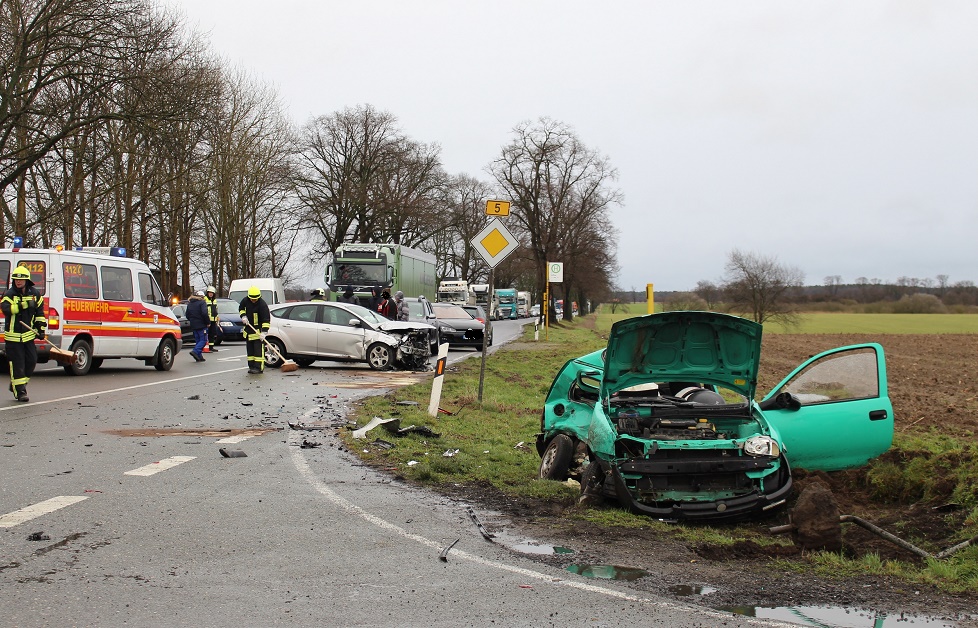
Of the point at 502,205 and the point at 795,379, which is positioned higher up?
the point at 502,205

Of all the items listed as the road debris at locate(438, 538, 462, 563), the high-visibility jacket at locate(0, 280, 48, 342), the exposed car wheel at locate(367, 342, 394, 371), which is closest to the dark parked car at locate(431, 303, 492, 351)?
the exposed car wheel at locate(367, 342, 394, 371)

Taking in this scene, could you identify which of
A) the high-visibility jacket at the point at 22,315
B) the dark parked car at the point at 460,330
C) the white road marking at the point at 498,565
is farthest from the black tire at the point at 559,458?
the dark parked car at the point at 460,330

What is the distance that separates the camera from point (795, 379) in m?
8.36

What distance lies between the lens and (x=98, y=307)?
58.1 feet

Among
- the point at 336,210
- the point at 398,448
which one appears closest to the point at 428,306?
the point at 398,448

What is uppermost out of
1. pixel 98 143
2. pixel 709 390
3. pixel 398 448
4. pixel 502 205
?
pixel 98 143

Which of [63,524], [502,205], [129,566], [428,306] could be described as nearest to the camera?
[129,566]

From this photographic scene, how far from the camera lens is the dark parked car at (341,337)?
21062 millimetres

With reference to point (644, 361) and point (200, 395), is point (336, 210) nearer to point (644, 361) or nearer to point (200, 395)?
point (200, 395)

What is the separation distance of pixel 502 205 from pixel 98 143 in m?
24.8

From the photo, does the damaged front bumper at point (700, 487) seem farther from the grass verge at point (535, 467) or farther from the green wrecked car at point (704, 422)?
the grass verge at point (535, 467)

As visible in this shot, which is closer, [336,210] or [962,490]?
[962,490]

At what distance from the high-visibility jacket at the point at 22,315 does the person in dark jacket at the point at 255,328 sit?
5.40 m

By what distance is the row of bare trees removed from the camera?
1030 inches
